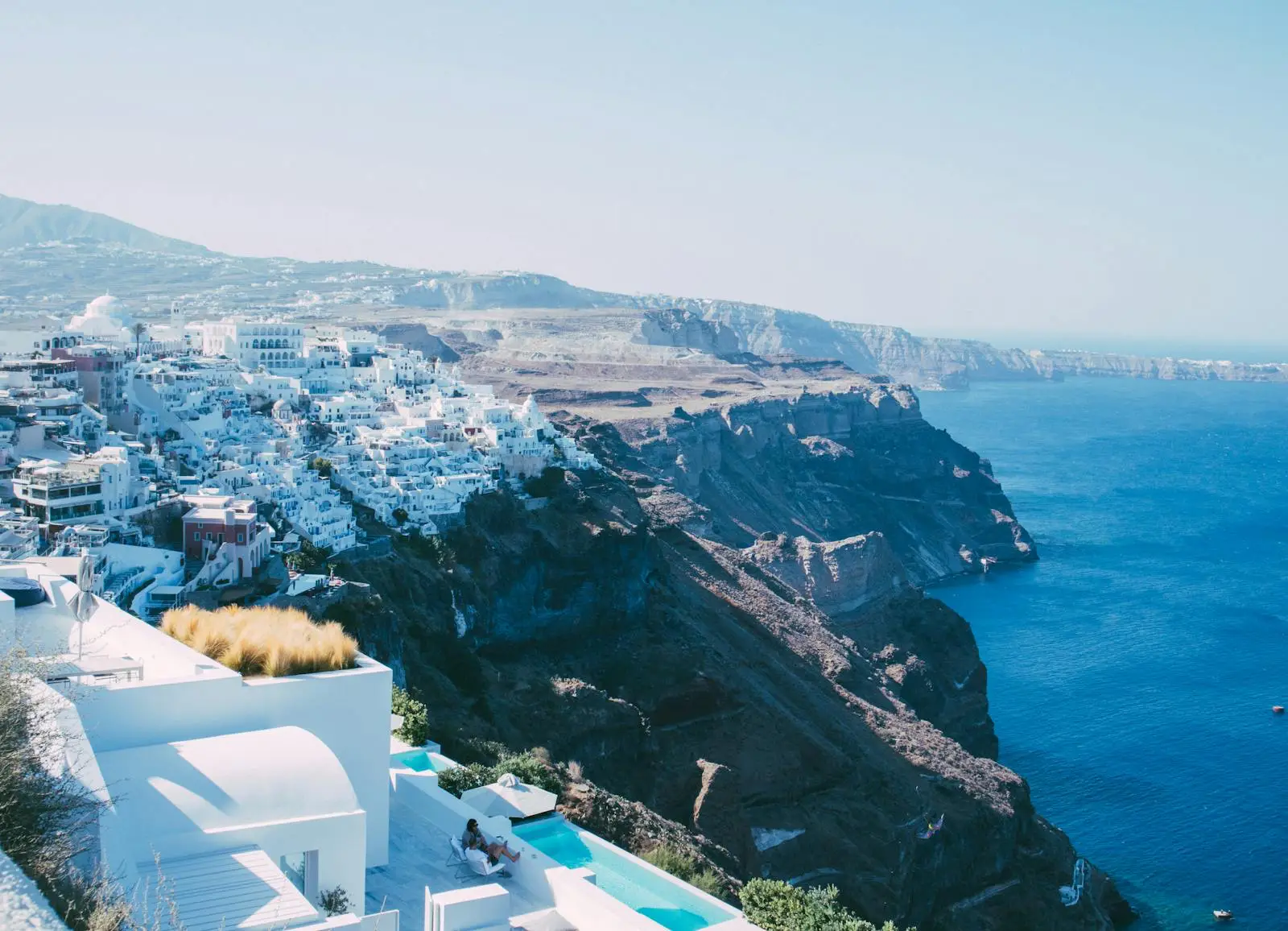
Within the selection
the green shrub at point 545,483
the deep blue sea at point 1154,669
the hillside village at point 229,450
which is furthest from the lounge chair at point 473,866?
the green shrub at point 545,483

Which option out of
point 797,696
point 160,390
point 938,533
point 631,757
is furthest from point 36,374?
point 938,533

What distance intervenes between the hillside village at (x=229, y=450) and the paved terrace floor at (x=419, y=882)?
37.8 feet

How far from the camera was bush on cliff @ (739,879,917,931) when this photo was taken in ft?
44.6

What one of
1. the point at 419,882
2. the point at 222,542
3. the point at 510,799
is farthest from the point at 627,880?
the point at 222,542

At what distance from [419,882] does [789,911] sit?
14.1ft

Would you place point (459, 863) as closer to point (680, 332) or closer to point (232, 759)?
point (232, 759)

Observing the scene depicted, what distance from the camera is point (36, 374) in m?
35.5

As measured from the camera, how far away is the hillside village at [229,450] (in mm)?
25594

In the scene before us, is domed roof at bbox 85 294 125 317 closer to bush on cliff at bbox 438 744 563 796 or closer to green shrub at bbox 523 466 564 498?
green shrub at bbox 523 466 564 498

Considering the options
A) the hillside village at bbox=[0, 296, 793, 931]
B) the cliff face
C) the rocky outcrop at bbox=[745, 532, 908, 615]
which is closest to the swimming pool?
the hillside village at bbox=[0, 296, 793, 931]

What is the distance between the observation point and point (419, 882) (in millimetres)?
11828

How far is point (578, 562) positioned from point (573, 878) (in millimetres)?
28876

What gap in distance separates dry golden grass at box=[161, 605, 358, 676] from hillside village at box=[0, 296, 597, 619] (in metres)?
10.5

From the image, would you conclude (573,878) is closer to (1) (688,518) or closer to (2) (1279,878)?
(2) (1279,878)
